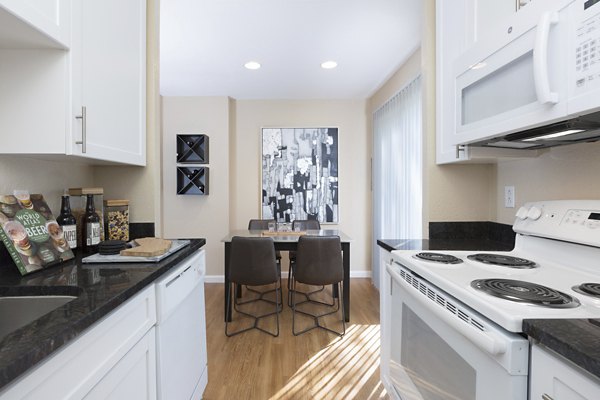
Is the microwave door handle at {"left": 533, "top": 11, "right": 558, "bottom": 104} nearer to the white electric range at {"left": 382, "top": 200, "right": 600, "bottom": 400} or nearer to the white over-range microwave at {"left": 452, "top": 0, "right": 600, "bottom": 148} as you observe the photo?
the white over-range microwave at {"left": 452, "top": 0, "right": 600, "bottom": 148}

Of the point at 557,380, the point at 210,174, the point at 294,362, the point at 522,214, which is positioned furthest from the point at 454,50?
the point at 210,174

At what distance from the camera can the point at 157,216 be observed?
1.76 m

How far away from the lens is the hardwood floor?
73.2 inches

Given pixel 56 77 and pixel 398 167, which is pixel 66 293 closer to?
pixel 56 77

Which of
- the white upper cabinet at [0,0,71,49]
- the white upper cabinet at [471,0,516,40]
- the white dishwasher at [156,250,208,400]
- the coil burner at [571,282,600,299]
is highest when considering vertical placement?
the white upper cabinet at [471,0,516,40]

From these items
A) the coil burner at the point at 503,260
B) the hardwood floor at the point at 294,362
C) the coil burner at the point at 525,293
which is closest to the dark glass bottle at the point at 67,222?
the hardwood floor at the point at 294,362

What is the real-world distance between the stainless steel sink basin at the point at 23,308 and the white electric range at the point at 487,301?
114 cm

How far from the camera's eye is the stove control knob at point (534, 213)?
1.28 m

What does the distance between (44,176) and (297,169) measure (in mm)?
3003

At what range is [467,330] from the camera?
0.78m

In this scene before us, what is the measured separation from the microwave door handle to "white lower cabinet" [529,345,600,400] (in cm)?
72

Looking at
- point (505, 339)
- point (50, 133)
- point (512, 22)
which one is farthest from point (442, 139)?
point (50, 133)

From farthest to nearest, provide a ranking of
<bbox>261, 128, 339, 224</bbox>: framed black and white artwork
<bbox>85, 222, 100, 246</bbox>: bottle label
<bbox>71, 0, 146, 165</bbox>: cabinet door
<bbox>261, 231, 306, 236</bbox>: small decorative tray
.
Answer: <bbox>261, 128, 339, 224</bbox>: framed black and white artwork → <bbox>261, 231, 306, 236</bbox>: small decorative tray → <bbox>85, 222, 100, 246</bbox>: bottle label → <bbox>71, 0, 146, 165</bbox>: cabinet door

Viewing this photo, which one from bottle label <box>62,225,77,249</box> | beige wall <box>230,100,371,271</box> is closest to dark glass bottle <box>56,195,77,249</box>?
bottle label <box>62,225,77,249</box>
